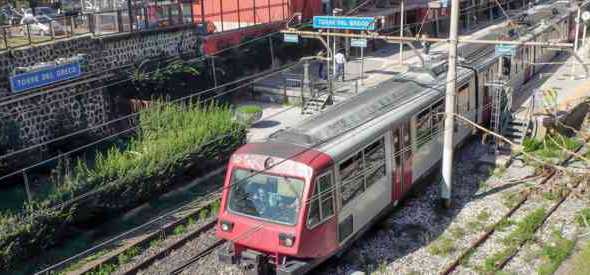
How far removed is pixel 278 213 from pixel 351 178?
68.7 inches

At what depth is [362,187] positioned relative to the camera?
523 inches

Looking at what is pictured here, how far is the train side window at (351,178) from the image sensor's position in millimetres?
12641

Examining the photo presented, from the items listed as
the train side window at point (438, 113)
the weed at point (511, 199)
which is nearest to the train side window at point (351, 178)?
the train side window at point (438, 113)

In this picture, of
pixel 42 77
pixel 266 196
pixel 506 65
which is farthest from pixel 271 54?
pixel 266 196

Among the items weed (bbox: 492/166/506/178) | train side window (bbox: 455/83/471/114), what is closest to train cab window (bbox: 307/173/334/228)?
train side window (bbox: 455/83/471/114)

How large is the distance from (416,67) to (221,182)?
634 cm

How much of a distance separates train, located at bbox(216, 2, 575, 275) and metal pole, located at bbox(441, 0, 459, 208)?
630 mm

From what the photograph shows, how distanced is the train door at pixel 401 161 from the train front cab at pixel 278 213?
9.13ft

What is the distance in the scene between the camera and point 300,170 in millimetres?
11836

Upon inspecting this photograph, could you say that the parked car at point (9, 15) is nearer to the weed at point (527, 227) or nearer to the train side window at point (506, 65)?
the train side window at point (506, 65)

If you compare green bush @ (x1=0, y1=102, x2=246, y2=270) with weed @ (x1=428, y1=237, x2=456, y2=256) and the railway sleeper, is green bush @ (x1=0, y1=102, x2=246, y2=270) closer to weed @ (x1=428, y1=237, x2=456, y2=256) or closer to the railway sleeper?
the railway sleeper

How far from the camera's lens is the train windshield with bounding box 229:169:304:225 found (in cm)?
1190

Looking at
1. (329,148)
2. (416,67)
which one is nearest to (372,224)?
(329,148)

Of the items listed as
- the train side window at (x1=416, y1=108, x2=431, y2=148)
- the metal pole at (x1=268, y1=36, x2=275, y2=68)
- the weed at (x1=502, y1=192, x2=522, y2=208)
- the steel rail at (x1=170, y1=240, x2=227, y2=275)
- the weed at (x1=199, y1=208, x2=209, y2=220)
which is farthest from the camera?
the metal pole at (x1=268, y1=36, x2=275, y2=68)
